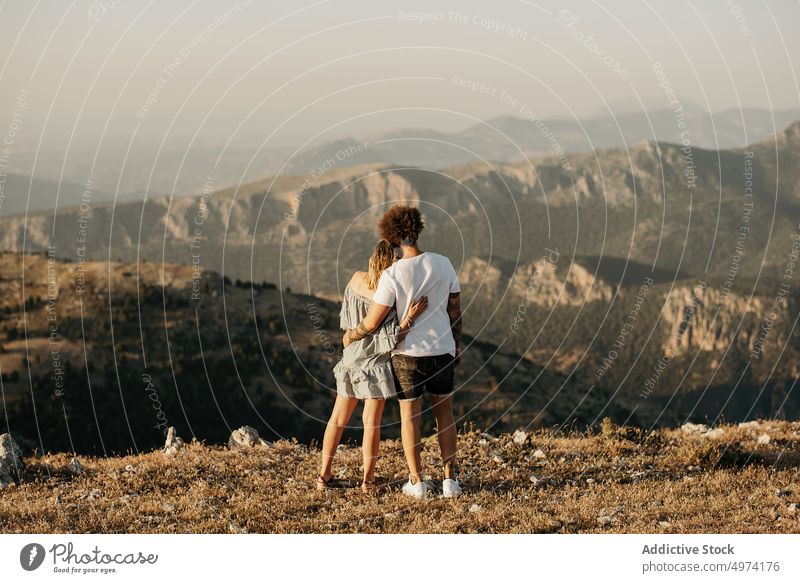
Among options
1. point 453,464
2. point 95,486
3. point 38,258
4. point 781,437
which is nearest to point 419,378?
point 453,464

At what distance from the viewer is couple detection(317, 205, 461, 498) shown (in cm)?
1045

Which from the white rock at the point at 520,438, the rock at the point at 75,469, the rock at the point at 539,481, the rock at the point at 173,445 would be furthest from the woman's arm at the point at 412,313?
the rock at the point at 173,445

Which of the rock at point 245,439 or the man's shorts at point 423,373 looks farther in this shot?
the rock at point 245,439

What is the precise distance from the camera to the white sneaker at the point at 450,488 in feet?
36.6

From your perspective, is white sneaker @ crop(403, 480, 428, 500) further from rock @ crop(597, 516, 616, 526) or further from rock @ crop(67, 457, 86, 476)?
rock @ crop(67, 457, 86, 476)

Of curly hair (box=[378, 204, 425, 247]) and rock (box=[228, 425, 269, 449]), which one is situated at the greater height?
curly hair (box=[378, 204, 425, 247])

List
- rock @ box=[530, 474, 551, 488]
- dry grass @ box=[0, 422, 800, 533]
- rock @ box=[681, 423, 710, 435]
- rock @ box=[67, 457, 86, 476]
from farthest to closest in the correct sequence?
rock @ box=[681, 423, 710, 435]
rock @ box=[67, 457, 86, 476]
rock @ box=[530, 474, 551, 488]
dry grass @ box=[0, 422, 800, 533]

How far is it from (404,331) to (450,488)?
2132mm

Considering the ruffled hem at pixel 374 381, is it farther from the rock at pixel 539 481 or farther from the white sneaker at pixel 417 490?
the rock at pixel 539 481

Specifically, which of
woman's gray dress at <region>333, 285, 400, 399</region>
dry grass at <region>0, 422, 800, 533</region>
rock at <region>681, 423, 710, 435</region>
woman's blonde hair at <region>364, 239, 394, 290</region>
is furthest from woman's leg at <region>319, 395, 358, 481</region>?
rock at <region>681, 423, 710, 435</region>

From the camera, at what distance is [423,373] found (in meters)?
10.6

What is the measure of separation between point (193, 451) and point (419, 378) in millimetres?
5490

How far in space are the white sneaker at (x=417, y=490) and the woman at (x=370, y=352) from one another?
684mm

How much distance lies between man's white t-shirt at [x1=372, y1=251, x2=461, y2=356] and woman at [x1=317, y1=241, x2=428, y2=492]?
0.10 meters
